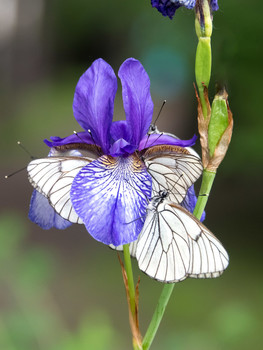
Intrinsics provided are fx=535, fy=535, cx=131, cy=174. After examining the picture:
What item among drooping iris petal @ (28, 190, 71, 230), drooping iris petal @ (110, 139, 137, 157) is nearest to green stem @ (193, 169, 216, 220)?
drooping iris petal @ (110, 139, 137, 157)

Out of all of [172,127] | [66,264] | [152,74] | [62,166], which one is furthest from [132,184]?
[172,127]

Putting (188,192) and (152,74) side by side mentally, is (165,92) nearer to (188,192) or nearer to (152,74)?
(152,74)

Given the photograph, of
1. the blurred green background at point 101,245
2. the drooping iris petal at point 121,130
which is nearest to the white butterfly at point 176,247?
the drooping iris petal at point 121,130

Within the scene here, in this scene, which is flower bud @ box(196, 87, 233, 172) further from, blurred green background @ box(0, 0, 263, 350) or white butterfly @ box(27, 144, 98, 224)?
white butterfly @ box(27, 144, 98, 224)

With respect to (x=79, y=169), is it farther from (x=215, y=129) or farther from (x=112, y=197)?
(x=215, y=129)

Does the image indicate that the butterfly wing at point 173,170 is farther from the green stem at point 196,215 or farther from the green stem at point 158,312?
the green stem at point 158,312

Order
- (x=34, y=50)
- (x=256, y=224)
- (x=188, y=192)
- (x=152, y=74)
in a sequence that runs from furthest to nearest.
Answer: (x=34, y=50), (x=152, y=74), (x=256, y=224), (x=188, y=192)

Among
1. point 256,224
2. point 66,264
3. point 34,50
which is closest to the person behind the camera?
point 66,264

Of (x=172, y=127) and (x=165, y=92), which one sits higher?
(x=165, y=92)
